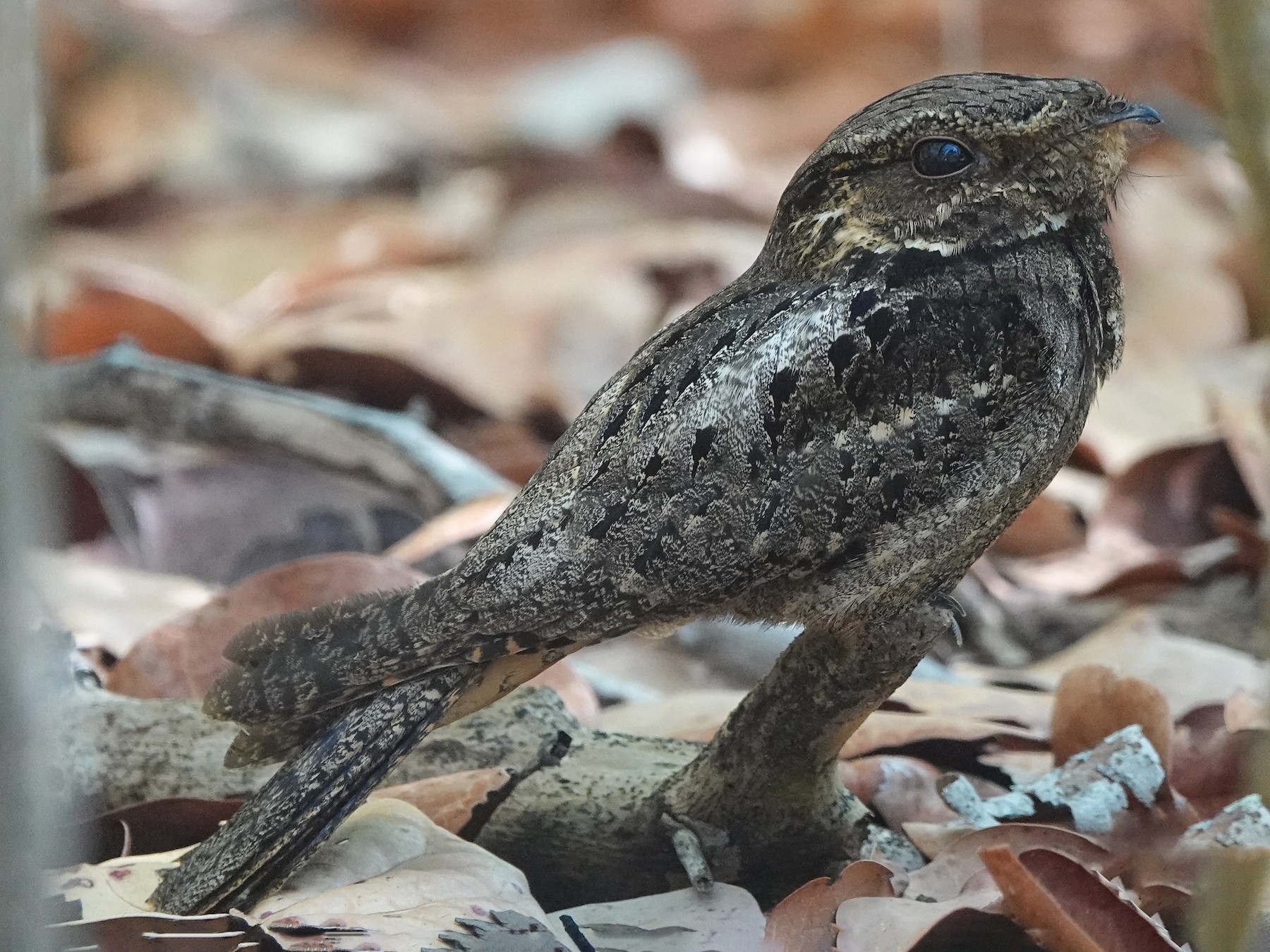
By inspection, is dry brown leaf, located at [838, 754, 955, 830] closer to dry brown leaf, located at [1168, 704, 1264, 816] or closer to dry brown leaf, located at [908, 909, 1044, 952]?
dry brown leaf, located at [1168, 704, 1264, 816]

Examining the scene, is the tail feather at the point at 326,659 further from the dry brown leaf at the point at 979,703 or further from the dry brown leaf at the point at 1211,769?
the dry brown leaf at the point at 1211,769

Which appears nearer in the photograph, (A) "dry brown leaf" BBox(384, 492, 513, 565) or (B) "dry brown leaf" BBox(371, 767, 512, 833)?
(B) "dry brown leaf" BBox(371, 767, 512, 833)

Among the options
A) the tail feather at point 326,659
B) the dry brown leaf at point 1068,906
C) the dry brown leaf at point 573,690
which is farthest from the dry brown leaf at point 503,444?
the dry brown leaf at point 1068,906

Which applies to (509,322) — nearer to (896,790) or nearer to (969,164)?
(896,790)

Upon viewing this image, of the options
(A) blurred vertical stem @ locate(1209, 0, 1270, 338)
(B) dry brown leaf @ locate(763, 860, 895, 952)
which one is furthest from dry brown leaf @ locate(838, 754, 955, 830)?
(A) blurred vertical stem @ locate(1209, 0, 1270, 338)

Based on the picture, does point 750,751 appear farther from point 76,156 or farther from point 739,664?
point 76,156

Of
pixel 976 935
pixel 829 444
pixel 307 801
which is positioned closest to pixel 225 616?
pixel 307 801
